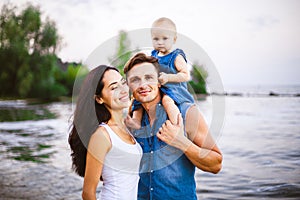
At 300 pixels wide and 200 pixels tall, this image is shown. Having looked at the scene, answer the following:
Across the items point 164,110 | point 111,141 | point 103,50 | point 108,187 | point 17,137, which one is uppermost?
point 103,50

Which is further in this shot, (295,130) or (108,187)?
(295,130)

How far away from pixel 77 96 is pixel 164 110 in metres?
0.46

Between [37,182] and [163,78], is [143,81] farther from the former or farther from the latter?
[37,182]

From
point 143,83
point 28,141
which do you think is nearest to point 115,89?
point 143,83

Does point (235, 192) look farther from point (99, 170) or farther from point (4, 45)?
point (4, 45)

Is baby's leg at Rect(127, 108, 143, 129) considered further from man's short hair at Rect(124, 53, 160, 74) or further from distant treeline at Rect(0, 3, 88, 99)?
distant treeline at Rect(0, 3, 88, 99)

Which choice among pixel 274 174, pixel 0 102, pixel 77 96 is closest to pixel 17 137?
pixel 274 174

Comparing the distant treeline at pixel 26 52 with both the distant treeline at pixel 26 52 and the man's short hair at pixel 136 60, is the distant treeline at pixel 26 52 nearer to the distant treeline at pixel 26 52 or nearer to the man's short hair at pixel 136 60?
the distant treeline at pixel 26 52

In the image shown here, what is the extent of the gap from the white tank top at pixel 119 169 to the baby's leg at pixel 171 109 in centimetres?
24

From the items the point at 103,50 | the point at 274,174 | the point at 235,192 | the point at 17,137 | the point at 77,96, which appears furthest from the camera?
the point at 17,137

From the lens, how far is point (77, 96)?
81.7 inches

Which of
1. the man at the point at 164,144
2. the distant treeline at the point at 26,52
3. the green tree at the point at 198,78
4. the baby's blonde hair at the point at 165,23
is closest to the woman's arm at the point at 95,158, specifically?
the man at the point at 164,144

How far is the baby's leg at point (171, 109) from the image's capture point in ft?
6.61

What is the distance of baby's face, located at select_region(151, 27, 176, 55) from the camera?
7.33ft
